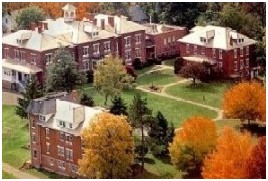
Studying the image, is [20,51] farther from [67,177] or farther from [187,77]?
[67,177]

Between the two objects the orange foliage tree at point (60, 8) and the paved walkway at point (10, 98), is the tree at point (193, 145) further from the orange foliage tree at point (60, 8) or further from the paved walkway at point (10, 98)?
the orange foliage tree at point (60, 8)

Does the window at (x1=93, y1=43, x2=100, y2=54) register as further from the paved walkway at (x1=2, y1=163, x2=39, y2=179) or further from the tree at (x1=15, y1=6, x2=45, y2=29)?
the paved walkway at (x1=2, y1=163, x2=39, y2=179)

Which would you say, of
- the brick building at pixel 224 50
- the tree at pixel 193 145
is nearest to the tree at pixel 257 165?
the tree at pixel 193 145

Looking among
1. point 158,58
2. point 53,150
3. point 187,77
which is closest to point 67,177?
point 53,150

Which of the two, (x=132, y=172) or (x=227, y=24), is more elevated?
(x=227, y=24)

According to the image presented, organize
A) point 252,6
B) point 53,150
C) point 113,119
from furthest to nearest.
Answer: point 252,6 → point 53,150 → point 113,119

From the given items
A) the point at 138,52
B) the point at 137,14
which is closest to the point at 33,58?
the point at 138,52

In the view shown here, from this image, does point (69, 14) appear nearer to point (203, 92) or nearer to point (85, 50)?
point (85, 50)
